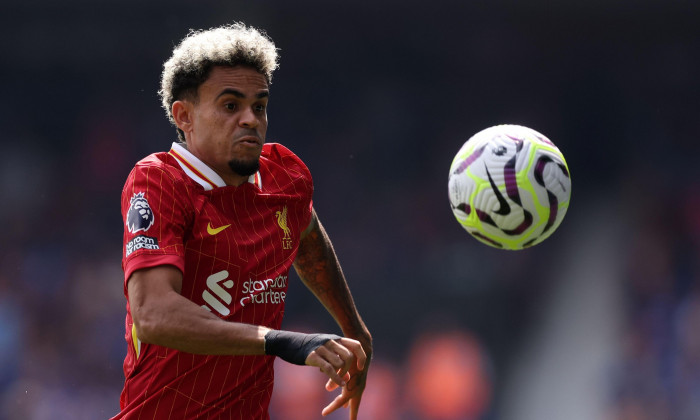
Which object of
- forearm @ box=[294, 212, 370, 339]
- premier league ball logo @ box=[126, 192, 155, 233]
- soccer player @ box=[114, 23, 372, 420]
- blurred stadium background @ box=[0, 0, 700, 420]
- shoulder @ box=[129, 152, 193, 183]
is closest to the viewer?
soccer player @ box=[114, 23, 372, 420]

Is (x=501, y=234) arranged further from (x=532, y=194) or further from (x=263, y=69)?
(x=263, y=69)

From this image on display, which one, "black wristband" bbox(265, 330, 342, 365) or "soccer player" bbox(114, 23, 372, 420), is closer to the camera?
"black wristband" bbox(265, 330, 342, 365)

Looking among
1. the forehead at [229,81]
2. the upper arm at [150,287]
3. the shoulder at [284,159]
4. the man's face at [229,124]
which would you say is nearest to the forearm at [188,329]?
the upper arm at [150,287]

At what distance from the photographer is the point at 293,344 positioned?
2.39 metres

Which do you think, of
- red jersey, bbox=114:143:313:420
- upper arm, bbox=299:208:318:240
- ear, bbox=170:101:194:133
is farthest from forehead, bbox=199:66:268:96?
upper arm, bbox=299:208:318:240

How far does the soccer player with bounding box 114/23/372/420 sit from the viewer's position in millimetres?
2463

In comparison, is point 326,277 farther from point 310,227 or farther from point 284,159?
point 284,159

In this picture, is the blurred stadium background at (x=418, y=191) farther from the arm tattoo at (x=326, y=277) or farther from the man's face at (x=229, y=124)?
the man's face at (x=229, y=124)

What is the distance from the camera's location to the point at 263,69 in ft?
10.5

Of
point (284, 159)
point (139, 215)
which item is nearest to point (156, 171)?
point (139, 215)

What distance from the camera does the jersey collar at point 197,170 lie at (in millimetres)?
2947

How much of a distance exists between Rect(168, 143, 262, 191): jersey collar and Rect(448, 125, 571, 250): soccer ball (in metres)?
1.00

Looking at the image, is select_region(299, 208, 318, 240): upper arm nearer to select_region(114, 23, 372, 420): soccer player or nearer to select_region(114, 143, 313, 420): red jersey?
select_region(114, 23, 372, 420): soccer player

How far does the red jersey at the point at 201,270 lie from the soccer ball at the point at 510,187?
809 millimetres
